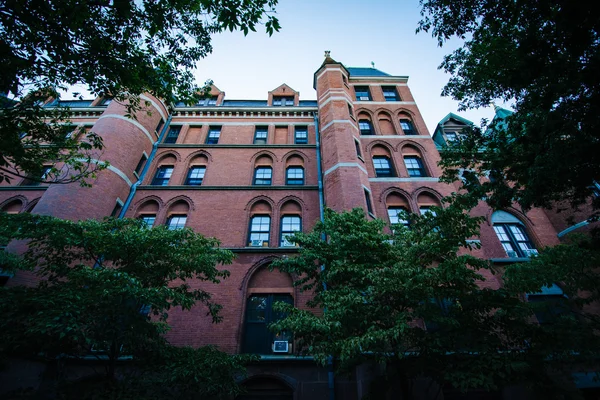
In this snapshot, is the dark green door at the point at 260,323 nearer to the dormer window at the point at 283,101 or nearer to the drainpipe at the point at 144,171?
the drainpipe at the point at 144,171

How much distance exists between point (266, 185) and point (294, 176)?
2.31 meters

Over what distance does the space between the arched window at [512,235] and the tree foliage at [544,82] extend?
872cm

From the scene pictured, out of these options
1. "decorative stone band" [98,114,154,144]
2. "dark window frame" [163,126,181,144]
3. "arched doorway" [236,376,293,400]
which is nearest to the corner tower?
"arched doorway" [236,376,293,400]

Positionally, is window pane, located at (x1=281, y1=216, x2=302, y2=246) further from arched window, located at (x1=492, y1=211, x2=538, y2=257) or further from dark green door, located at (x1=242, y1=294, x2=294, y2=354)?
arched window, located at (x1=492, y1=211, x2=538, y2=257)

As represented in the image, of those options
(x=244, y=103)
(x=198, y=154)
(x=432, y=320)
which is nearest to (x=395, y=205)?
(x=432, y=320)

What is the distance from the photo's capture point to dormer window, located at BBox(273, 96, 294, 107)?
76.8ft

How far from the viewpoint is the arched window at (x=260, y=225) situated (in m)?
14.8

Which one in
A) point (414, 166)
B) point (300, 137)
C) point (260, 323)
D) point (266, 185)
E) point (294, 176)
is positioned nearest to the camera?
point (260, 323)

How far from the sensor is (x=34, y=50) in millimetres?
5938

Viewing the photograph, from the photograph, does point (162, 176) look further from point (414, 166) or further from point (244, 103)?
point (414, 166)

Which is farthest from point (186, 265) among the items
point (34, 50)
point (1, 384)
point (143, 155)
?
point (143, 155)

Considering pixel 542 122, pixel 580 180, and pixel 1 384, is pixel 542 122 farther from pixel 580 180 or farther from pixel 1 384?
pixel 1 384

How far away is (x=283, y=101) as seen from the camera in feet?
77.2

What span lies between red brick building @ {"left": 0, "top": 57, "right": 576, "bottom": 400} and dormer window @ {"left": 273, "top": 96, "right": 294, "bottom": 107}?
0.23 metres
